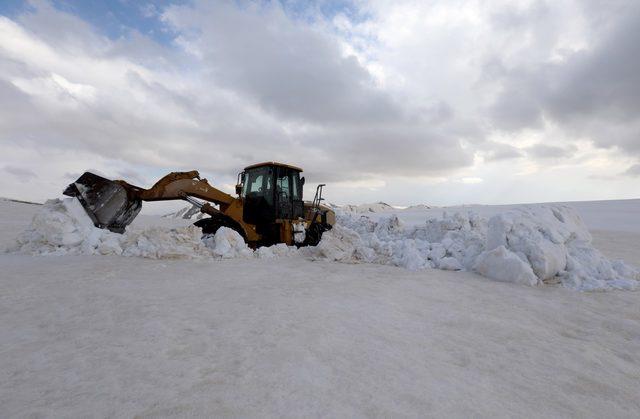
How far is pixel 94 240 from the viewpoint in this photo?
648 cm

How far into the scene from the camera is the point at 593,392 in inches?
77.5

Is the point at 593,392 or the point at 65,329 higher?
the point at 65,329

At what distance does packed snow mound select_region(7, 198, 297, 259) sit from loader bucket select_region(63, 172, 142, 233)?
0.23 metres

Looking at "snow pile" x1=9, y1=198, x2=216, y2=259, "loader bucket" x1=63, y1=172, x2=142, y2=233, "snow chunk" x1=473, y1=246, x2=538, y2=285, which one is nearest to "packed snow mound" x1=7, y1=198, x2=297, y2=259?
"snow pile" x1=9, y1=198, x2=216, y2=259

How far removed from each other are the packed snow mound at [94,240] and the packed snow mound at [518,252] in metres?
2.09

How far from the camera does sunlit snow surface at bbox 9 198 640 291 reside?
5176 mm

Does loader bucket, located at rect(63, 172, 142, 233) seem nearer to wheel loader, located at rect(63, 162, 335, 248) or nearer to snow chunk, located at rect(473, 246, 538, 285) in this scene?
wheel loader, located at rect(63, 162, 335, 248)

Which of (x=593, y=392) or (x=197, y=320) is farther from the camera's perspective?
(x=197, y=320)

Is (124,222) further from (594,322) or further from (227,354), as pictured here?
(594,322)

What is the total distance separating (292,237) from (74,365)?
257 inches

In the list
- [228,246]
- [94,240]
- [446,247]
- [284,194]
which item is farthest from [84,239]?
[446,247]

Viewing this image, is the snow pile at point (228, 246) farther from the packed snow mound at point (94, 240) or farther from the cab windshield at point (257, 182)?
the cab windshield at point (257, 182)

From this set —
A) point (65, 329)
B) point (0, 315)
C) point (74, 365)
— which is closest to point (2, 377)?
point (74, 365)

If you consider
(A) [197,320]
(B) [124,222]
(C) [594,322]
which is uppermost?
(B) [124,222]
